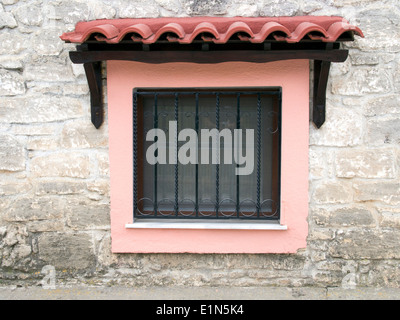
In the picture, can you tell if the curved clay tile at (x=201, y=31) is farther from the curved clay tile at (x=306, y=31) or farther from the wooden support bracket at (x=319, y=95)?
the wooden support bracket at (x=319, y=95)

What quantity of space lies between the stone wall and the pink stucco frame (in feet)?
0.29

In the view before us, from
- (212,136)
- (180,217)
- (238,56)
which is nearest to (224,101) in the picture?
(212,136)

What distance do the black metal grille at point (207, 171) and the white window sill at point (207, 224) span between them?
4 cm

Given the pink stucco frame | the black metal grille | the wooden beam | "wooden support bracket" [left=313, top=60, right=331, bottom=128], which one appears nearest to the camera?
the wooden beam

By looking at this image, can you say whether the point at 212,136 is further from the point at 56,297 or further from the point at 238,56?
the point at 56,297

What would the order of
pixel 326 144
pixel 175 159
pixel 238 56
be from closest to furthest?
pixel 238 56 < pixel 326 144 < pixel 175 159

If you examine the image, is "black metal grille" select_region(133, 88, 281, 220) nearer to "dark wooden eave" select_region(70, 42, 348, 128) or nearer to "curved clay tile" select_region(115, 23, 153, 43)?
"dark wooden eave" select_region(70, 42, 348, 128)

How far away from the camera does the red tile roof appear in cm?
239

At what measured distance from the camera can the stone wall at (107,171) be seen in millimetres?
2818

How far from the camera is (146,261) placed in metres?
3.02

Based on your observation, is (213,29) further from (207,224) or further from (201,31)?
(207,224)

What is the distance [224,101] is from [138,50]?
2.67 ft

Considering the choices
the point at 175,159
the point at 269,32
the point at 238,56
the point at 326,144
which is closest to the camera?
the point at 269,32

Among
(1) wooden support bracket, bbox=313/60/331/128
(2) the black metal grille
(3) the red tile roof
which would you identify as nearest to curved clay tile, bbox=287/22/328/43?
(3) the red tile roof
